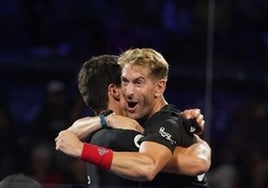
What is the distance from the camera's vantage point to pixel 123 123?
2.63 meters

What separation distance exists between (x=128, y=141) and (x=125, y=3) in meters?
2.55

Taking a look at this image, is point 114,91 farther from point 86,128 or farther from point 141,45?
point 141,45

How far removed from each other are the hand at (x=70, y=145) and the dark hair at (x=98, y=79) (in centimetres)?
29

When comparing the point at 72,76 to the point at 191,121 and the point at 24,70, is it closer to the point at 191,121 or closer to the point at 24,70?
the point at 24,70

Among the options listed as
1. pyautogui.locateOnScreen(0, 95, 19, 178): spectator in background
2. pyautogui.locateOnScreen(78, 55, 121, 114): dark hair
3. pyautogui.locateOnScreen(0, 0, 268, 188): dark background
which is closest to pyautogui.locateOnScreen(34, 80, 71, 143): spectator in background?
pyautogui.locateOnScreen(0, 0, 268, 188): dark background

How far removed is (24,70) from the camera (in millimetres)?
4695

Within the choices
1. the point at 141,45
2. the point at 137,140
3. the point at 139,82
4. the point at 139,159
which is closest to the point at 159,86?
the point at 139,82

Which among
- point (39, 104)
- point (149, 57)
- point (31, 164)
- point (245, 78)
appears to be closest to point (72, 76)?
point (39, 104)

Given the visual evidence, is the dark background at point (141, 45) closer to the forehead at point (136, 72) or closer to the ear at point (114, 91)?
the ear at point (114, 91)

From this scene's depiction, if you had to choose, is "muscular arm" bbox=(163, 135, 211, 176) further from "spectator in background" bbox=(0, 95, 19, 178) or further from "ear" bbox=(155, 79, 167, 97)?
"spectator in background" bbox=(0, 95, 19, 178)

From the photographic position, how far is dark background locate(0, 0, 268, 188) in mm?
4629

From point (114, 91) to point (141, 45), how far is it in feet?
6.49

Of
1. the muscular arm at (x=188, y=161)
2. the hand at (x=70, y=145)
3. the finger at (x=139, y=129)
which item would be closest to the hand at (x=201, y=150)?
the muscular arm at (x=188, y=161)

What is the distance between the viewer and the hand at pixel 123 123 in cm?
262
